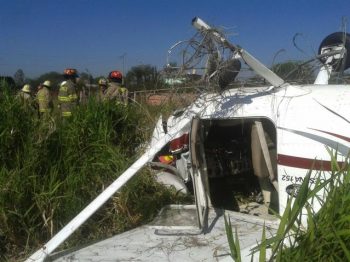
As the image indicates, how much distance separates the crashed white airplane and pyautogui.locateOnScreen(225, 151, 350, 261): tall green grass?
0.64 meters

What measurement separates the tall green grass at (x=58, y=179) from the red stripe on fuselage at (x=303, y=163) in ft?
5.59

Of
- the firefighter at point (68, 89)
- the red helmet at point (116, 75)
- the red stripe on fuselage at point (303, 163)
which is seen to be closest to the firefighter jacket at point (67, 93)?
the firefighter at point (68, 89)

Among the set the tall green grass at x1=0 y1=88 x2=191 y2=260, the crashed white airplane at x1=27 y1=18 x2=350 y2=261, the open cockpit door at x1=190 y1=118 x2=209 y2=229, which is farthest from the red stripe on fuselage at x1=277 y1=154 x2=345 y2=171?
the tall green grass at x1=0 y1=88 x2=191 y2=260

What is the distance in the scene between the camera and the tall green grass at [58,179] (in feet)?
15.4

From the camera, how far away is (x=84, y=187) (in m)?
5.17

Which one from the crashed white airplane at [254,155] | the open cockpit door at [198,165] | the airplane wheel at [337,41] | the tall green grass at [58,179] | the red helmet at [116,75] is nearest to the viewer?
the crashed white airplane at [254,155]

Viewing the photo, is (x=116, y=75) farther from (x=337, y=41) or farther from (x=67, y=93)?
(x=337, y=41)

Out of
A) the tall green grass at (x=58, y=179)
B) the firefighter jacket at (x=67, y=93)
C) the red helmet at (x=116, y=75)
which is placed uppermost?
the red helmet at (x=116, y=75)

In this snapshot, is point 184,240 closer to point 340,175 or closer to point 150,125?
point 340,175

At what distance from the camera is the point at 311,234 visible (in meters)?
2.62

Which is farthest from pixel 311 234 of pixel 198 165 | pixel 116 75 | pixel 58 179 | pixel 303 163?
pixel 116 75

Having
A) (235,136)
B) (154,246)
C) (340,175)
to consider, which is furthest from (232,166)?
(340,175)

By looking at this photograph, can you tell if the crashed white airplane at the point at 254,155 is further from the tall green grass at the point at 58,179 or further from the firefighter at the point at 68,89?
the firefighter at the point at 68,89

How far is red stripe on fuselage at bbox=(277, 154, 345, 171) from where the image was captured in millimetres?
3695
